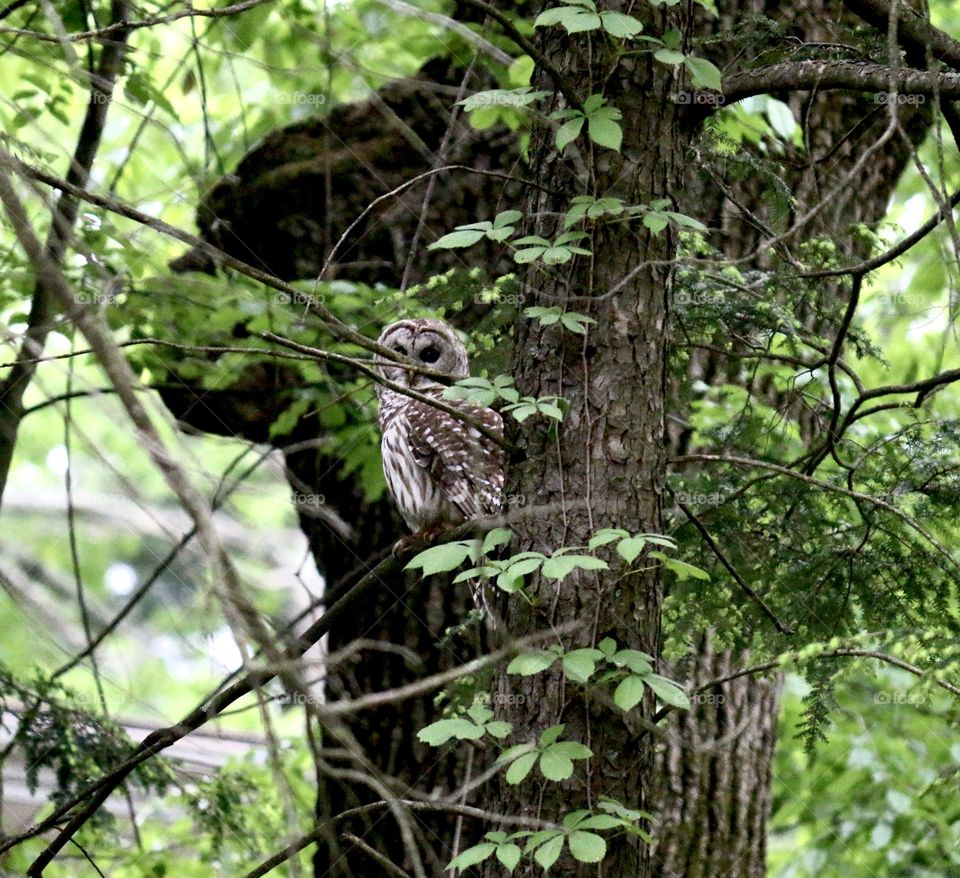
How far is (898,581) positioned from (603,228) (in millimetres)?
1384

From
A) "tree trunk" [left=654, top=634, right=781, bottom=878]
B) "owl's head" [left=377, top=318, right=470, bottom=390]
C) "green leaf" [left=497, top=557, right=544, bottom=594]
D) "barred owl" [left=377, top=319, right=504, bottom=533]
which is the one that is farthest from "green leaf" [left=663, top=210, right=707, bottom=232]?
"tree trunk" [left=654, top=634, right=781, bottom=878]

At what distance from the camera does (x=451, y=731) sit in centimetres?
249

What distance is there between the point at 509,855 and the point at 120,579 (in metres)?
12.4

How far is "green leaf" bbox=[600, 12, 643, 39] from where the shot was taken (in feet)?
8.65

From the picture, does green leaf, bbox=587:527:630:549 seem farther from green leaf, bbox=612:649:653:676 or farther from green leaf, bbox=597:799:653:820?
green leaf, bbox=597:799:653:820

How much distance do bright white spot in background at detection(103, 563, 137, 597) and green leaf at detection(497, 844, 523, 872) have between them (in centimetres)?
1207

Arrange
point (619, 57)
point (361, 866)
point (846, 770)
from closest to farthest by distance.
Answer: point (619, 57), point (361, 866), point (846, 770)

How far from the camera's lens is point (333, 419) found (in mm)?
5695

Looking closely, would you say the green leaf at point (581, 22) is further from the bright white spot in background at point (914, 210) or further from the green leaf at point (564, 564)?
the bright white spot in background at point (914, 210)

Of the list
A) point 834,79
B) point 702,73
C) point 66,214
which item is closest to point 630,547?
point 702,73

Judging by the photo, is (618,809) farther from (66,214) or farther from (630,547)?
(66,214)

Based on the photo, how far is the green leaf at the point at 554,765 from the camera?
2.45 metres

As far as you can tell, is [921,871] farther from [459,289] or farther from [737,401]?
[459,289]

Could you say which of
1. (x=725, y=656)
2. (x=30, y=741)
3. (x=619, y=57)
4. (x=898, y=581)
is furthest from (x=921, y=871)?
(x=619, y=57)
